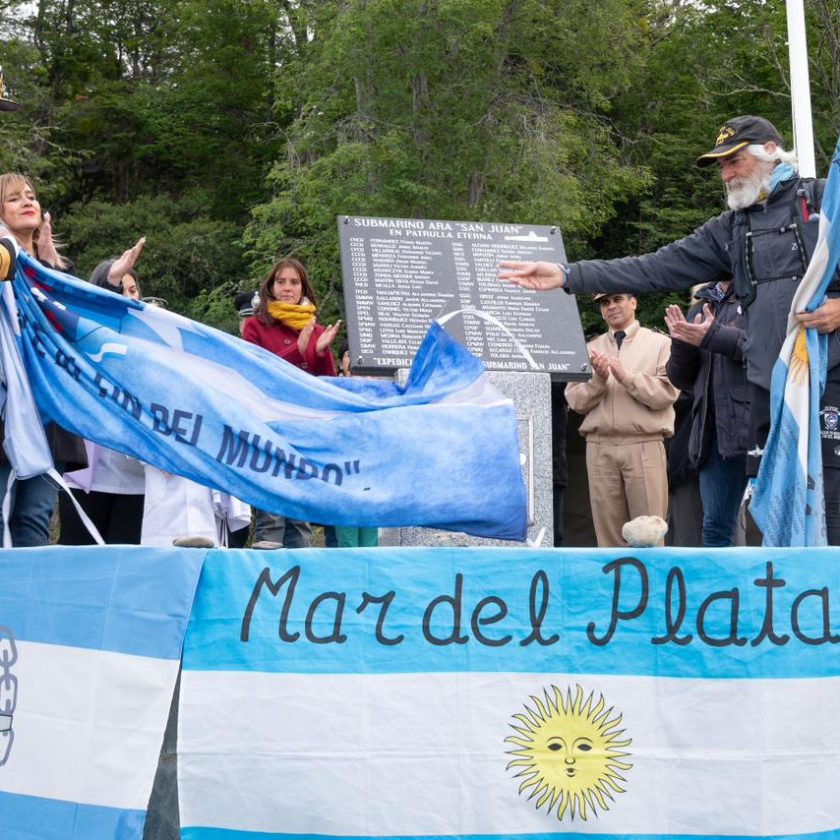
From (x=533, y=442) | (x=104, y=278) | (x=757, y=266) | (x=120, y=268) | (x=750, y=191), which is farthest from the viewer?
(x=533, y=442)

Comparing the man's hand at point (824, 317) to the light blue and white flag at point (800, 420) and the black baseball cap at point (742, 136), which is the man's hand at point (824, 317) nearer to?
the light blue and white flag at point (800, 420)

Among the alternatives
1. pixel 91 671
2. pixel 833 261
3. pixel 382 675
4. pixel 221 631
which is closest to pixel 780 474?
pixel 833 261

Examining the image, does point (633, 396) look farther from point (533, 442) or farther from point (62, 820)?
point (62, 820)

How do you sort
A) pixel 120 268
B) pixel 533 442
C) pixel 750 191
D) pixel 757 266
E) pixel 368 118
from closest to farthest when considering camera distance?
pixel 757 266 < pixel 750 191 < pixel 120 268 < pixel 533 442 < pixel 368 118

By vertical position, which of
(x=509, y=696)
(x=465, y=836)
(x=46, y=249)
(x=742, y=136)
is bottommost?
(x=465, y=836)

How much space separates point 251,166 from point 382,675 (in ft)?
106

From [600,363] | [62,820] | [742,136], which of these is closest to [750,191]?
[742,136]

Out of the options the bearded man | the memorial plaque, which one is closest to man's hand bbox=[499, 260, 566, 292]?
the bearded man

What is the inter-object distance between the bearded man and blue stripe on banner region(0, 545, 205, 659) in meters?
2.21

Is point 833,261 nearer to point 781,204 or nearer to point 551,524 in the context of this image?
point 781,204

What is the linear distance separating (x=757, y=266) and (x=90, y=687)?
9.98ft

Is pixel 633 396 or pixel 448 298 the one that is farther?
pixel 633 396

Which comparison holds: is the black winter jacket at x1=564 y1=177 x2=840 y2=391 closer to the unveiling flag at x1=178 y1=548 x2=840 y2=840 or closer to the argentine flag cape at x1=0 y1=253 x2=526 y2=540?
the argentine flag cape at x1=0 y1=253 x2=526 y2=540

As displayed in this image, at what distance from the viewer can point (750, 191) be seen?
5.38 meters
